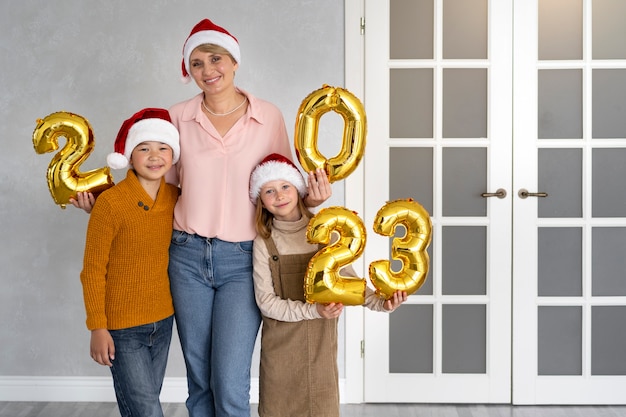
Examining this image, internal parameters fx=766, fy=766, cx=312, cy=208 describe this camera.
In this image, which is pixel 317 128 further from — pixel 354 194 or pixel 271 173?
pixel 354 194

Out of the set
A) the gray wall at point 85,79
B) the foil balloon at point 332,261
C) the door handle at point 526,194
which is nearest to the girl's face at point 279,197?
the foil balloon at point 332,261

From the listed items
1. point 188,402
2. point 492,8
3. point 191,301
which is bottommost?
point 188,402

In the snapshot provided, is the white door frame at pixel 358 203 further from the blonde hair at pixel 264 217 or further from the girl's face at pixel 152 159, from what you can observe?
the girl's face at pixel 152 159

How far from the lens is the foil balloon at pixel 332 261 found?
2205 millimetres

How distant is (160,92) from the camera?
132 inches

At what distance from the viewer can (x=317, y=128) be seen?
7.77 ft

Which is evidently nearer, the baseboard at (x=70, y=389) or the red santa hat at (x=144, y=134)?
the red santa hat at (x=144, y=134)

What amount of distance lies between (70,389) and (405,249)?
6.45ft

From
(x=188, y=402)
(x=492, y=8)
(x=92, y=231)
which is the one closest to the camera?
(x=92, y=231)

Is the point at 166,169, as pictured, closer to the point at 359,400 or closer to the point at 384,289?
the point at 384,289

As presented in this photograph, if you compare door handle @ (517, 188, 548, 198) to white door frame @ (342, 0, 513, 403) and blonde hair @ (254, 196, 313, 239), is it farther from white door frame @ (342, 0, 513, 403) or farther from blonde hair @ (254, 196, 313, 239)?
blonde hair @ (254, 196, 313, 239)

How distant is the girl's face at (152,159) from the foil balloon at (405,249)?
653 millimetres

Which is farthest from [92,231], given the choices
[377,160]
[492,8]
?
[492,8]

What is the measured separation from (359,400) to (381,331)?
33 centimetres
